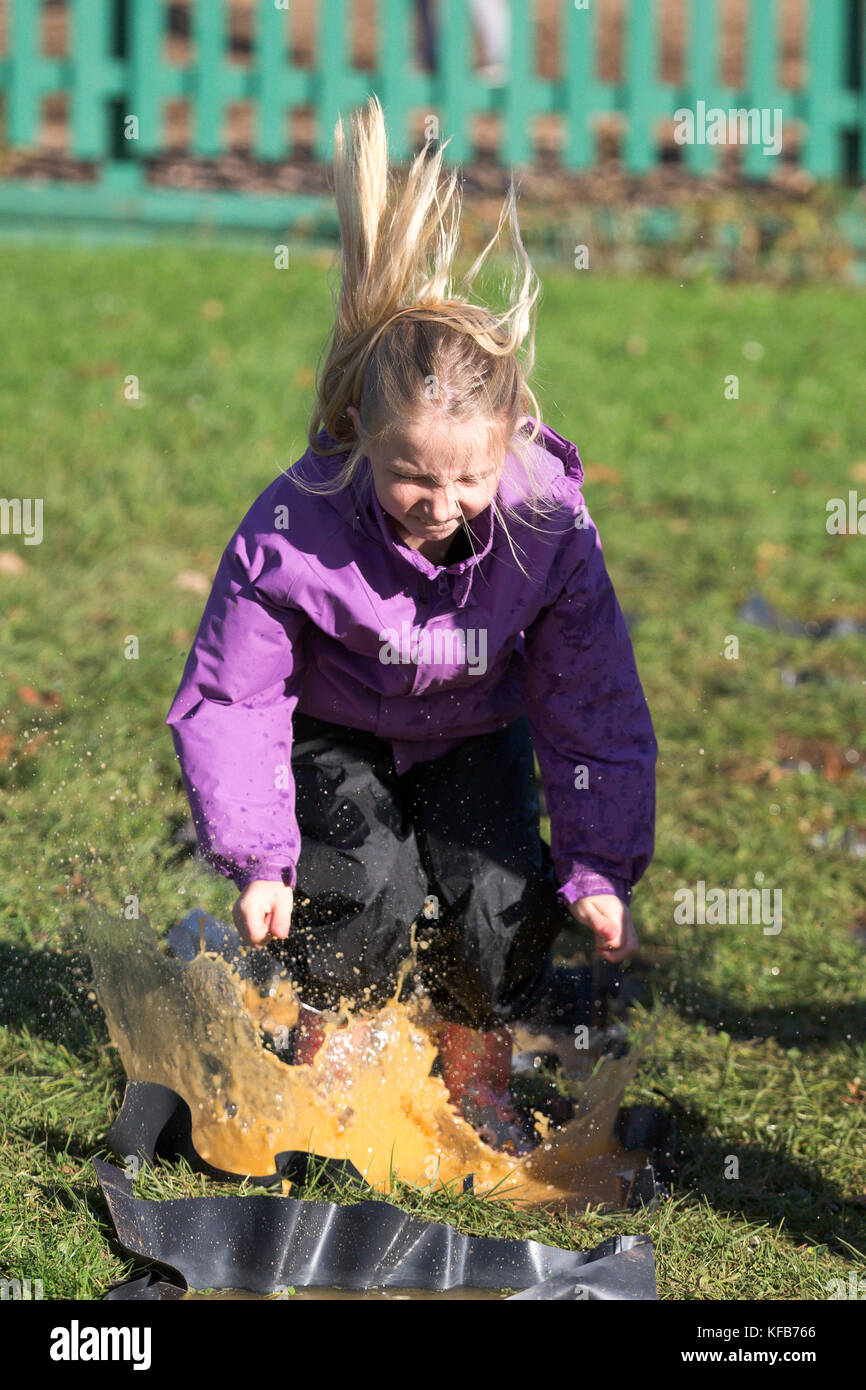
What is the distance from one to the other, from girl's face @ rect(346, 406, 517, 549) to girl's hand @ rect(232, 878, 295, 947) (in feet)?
2.12

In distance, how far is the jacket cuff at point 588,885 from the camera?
2.67 metres

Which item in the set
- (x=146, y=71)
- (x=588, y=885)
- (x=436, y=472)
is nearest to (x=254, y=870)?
(x=588, y=885)

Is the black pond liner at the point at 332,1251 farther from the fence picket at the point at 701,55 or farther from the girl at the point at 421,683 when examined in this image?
the fence picket at the point at 701,55

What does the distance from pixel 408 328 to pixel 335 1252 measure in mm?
1447

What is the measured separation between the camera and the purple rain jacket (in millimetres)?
2512

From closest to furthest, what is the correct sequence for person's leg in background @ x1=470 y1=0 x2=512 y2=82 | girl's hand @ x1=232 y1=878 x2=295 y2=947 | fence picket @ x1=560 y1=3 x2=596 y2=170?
girl's hand @ x1=232 y1=878 x2=295 y2=947 < person's leg in background @ x1=470 y1=0 x2=512 y2=82 < fence picket @ x1=560 y1=3 x2=596 y2=170

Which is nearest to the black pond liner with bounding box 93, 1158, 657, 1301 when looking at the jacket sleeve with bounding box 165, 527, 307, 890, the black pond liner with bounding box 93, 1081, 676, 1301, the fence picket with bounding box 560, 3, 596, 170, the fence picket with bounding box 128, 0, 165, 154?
the black pond liner with bounding box 93, 1081, 676, 1301

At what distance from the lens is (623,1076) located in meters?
2.78

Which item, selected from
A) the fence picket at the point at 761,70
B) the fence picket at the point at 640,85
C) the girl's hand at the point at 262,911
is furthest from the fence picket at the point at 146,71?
the girl's hand at the point at 262,911

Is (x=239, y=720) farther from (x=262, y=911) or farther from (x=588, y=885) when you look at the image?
(x=588, y=885)

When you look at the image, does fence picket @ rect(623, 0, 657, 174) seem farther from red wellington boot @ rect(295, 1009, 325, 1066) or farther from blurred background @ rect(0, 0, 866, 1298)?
red wellington boot @ rect(295, 1009, 325, 1066)

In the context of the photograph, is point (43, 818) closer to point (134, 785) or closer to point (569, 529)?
point (134, 785)

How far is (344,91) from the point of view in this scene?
357 inches

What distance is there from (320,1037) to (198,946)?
29 centimetres
